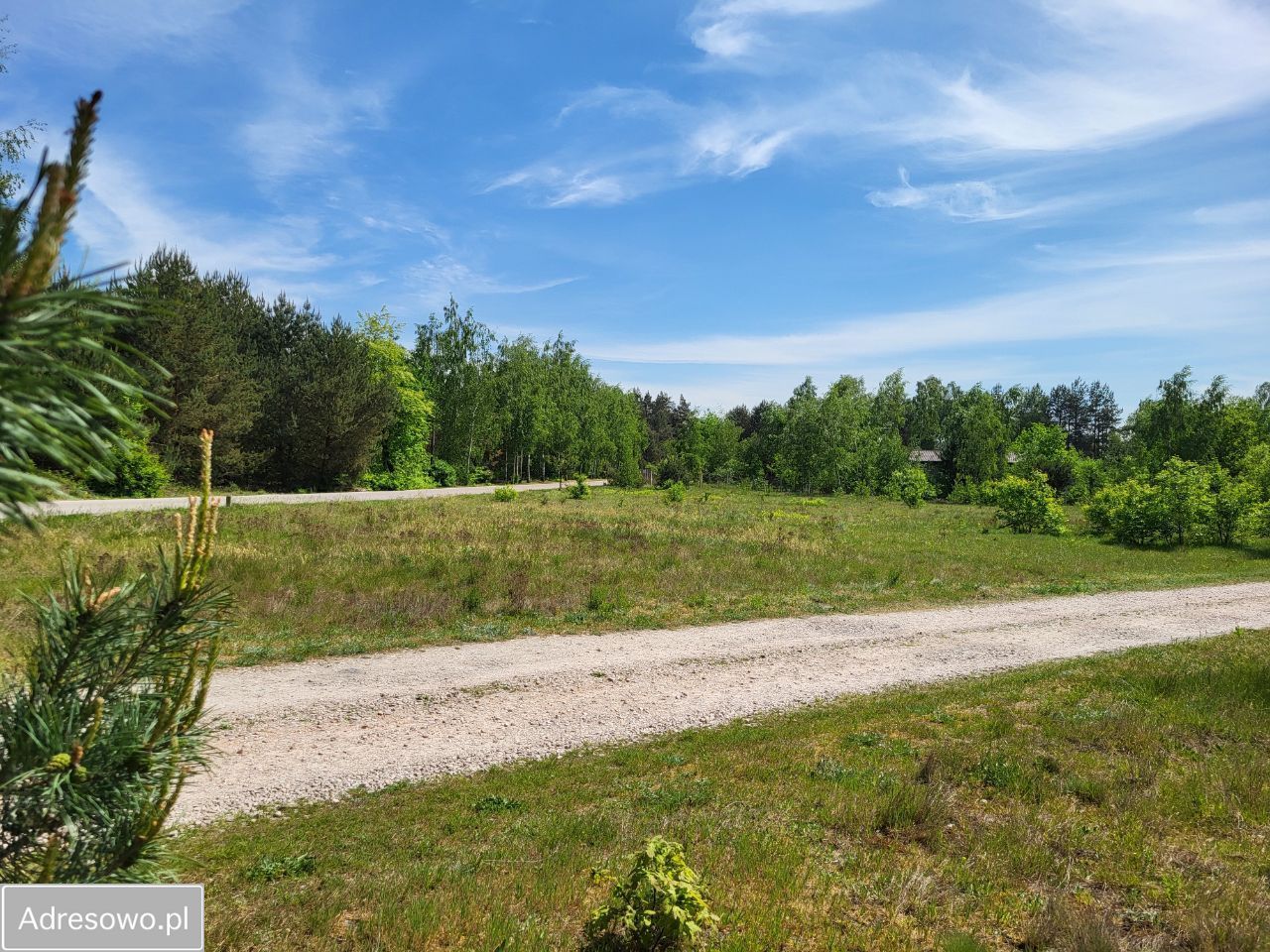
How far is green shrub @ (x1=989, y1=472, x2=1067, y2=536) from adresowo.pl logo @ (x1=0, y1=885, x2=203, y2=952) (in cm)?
4316

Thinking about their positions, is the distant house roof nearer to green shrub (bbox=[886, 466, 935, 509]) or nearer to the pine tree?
green shrub (bbox=[886, 466, 935, 509])

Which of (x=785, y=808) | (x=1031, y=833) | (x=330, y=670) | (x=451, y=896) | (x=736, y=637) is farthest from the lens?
(x=736, y=637)

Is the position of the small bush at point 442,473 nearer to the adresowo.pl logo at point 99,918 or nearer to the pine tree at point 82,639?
the pine tree at point 82,639

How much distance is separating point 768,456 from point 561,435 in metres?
30.2

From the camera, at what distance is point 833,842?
6277 mm

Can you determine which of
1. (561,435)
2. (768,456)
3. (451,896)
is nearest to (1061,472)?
(768,456)

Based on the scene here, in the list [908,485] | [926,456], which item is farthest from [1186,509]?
[926,456]

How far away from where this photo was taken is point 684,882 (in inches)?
175

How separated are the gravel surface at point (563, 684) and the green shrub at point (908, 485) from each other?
51327 millimetres

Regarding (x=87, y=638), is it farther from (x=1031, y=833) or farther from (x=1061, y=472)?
(x=1061, y=472)

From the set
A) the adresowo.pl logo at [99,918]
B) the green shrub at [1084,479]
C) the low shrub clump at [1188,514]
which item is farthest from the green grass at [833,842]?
the green shrub at [1084,479]

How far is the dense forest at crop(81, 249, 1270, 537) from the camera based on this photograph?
40.7 m

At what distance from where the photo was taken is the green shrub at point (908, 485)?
68688 millimetres

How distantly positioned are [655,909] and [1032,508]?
41.3 metres
